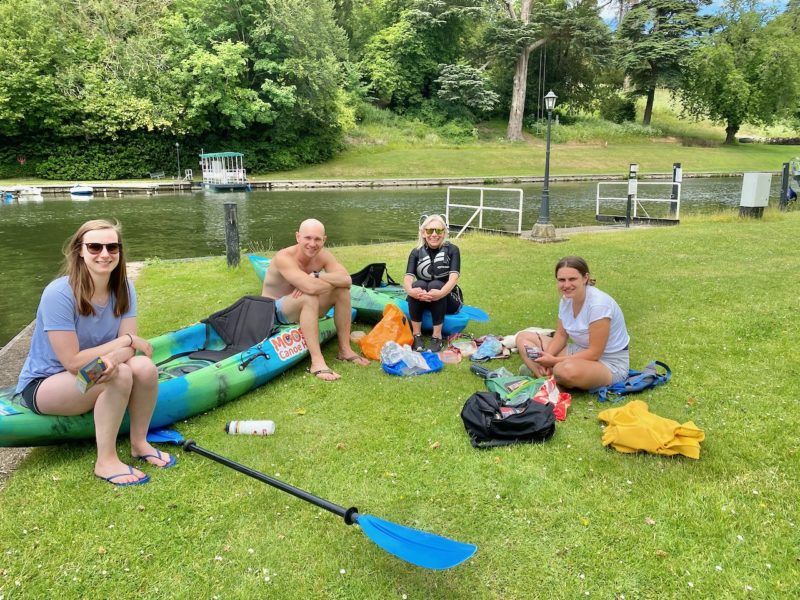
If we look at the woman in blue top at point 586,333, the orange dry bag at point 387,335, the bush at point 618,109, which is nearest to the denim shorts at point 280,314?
the orange dry bag at point 387,335

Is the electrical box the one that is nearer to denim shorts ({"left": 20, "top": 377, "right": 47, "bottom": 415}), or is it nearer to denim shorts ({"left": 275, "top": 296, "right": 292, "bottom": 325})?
denim shorts ({"left": 275, "top": 296, "right": 292, "bottom": 325})

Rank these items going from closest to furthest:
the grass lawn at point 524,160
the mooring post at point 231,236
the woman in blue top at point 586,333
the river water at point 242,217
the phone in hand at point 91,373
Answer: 1. the phone in hand at point 91,373
2. the woman in blue top at point 586,333
3. the mooring post at point 231,236
4. the river water at point 242,217
5. the grass lawn at point 524,160

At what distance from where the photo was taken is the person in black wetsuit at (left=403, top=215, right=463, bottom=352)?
229 inches

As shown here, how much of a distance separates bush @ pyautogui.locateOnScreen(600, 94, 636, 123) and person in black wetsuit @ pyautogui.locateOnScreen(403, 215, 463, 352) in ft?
186

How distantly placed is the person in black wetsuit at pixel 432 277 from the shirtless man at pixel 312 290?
805 mm

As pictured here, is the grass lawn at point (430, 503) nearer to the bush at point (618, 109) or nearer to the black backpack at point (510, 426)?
the black backpack at point (510, 426)

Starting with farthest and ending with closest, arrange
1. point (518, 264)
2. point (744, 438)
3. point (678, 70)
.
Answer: point (678, 70)
point (518, 264)
point (744, 438)

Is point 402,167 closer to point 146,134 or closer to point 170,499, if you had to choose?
point 146,134

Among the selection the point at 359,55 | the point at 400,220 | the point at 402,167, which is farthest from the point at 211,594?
the point at 359,55

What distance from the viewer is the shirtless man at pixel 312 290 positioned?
5.02m

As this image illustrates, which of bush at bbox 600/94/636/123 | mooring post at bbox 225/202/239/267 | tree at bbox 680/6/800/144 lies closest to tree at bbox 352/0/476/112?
bush at bbox 600/94/636/123

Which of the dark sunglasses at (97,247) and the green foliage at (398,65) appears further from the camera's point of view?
the green foliage at (398,65)

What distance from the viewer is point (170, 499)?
327 cm

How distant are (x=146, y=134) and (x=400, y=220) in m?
25.7
